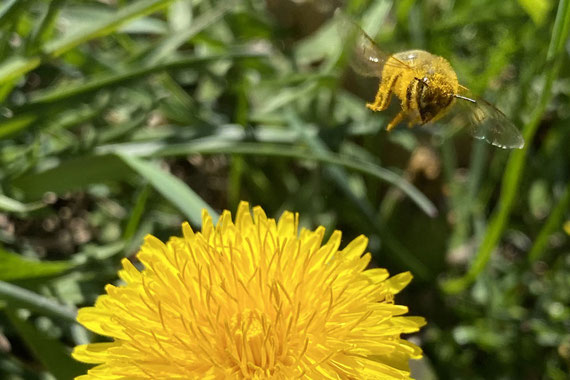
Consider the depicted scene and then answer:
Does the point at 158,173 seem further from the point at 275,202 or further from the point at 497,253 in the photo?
the point at 497,253

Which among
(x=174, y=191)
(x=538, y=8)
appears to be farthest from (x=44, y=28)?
(x=538, y=8)

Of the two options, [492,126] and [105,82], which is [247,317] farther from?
[105,82]

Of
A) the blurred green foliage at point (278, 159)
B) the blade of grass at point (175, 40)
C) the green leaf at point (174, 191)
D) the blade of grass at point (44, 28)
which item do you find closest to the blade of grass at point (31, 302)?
the blurred green foliage at point (278, 159)

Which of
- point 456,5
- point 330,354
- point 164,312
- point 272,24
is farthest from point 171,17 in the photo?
point 330,354

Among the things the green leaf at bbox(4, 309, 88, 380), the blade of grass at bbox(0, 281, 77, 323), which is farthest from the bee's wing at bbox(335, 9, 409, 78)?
the green leaf at bbox(4, 309, 88, 380)

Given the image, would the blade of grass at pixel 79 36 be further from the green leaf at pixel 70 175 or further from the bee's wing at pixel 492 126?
the bee's wing at pixel 492 126

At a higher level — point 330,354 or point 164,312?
Answer: point 164,312
